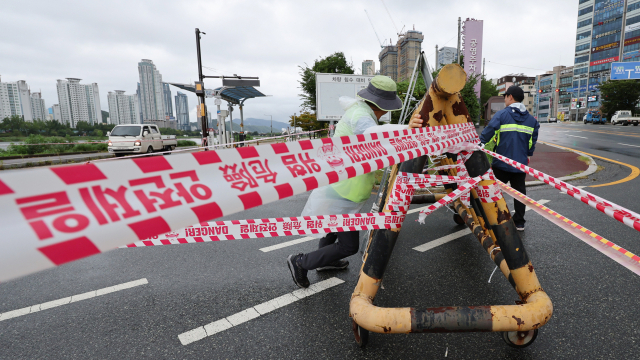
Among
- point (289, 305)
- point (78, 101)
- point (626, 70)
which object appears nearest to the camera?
point (289, 305)

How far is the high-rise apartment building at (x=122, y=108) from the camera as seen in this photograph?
79.8 m

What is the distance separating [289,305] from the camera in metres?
2.64

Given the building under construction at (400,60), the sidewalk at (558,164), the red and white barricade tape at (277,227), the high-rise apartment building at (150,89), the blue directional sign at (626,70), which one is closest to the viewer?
the red and white barricade tape at (277,227)

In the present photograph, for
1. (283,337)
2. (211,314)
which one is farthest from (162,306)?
(283,337)

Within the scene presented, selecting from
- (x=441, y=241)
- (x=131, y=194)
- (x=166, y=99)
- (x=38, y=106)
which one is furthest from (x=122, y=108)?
(x=131, y=194)

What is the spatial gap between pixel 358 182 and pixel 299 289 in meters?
1.16

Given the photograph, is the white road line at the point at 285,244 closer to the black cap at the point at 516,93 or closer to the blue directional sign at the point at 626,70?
the black cap at the point at 516,93

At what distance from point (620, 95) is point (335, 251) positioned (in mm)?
63156

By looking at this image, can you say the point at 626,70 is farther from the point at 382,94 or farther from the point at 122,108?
the point at 122,108

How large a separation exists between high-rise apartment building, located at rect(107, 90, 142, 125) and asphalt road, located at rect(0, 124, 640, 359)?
88240 millimetres

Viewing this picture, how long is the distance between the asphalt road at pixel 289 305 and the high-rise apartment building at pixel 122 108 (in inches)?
3474

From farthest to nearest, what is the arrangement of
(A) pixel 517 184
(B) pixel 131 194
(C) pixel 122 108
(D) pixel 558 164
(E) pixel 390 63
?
(E) pixel 390 63 < (C) pixel 122 108 < (D) pixel 558 164 < (A) pixel 517 184 < (B) pixel 131 194

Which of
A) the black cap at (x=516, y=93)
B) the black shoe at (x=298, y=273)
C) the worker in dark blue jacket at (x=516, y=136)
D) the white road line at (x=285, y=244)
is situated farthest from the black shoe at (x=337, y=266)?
the black cap at (x=516, y=93)

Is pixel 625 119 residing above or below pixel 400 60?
below
